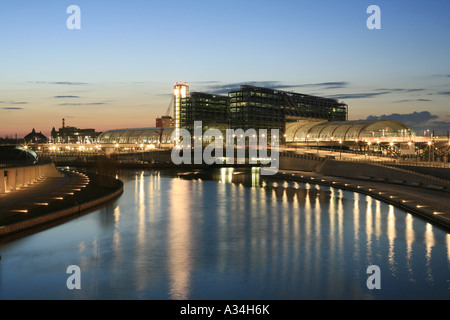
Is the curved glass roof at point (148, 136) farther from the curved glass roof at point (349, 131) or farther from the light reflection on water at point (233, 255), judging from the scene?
the light reflection on water at point (233, 255)

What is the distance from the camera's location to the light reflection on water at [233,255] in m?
20.8

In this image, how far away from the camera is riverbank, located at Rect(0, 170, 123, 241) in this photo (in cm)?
3122

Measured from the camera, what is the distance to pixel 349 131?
12862 cm

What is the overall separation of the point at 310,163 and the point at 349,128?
40.0 m

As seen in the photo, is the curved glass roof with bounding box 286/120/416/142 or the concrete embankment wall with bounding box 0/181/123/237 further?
the curved glass roof with bounding box 286/120/416/142

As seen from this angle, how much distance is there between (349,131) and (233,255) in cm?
10956

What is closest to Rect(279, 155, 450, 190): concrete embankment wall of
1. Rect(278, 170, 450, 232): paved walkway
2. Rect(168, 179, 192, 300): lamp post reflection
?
Rect(278, 170, 450, 232): paved walkway

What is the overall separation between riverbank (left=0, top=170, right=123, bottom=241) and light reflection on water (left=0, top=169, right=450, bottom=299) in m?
1.30

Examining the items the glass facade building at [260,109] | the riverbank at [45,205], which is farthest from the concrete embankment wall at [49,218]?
the glass facade building at [260,109]

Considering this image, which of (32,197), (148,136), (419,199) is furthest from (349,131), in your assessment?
(32,197)

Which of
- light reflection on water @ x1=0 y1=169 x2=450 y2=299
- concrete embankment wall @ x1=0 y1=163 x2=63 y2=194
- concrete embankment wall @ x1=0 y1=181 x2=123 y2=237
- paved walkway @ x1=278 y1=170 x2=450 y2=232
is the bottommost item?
light reflection on water @ x1=0 y1=169 x2=450 y2=299

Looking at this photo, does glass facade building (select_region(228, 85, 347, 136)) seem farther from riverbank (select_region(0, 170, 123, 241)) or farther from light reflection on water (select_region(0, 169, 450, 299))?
light reflection on water (select_region(0, 169, 450, 299))
